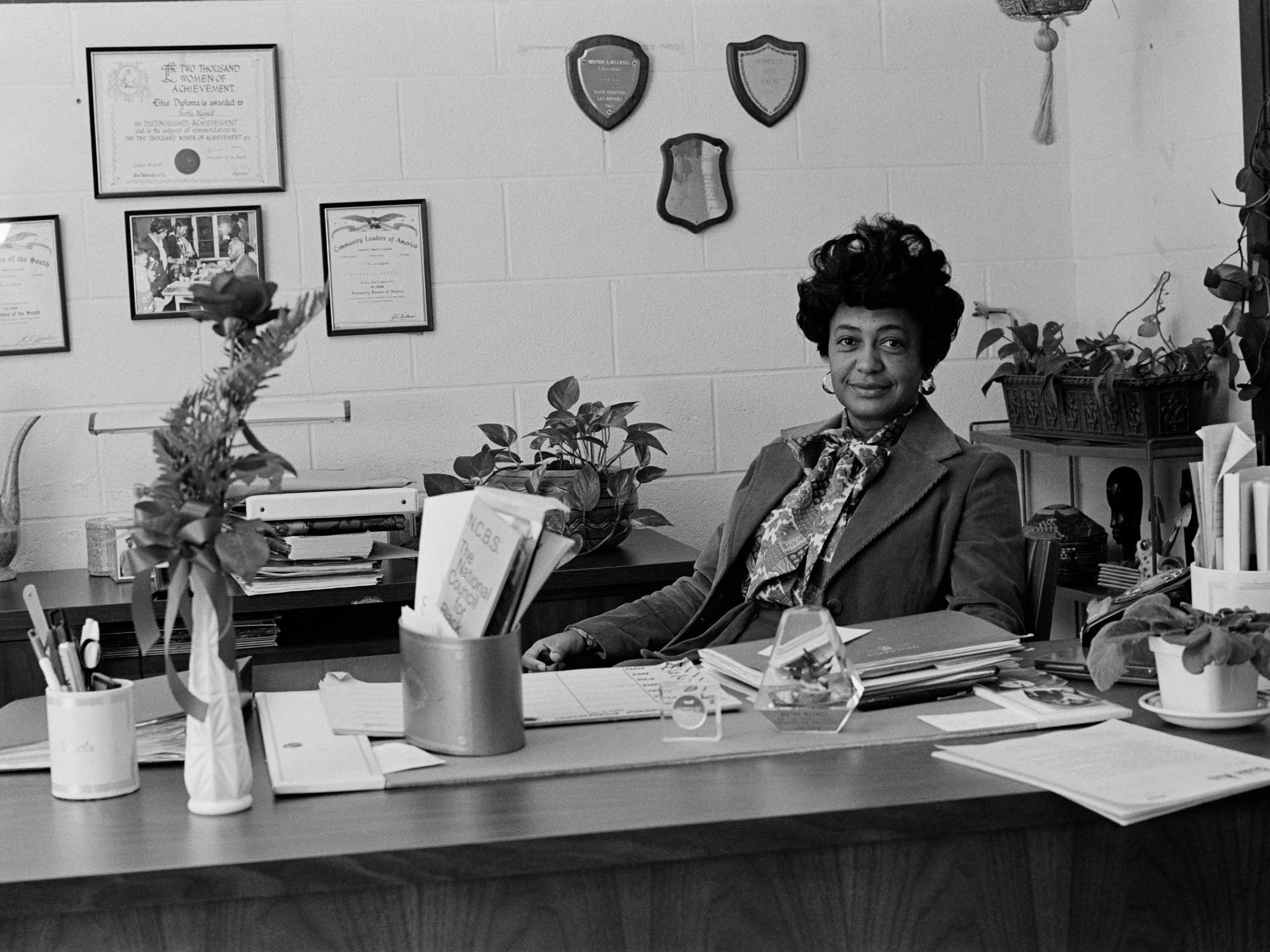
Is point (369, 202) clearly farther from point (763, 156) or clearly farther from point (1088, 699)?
point (1088, 699)

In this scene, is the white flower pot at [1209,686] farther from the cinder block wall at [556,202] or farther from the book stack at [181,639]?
the cinder block wall at [556,202]

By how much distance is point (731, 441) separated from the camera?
364 cm

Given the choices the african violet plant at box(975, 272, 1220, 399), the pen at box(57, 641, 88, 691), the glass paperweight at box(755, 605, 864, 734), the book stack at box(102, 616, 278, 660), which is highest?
the african violet plant at box(975, 272, 1220, 399)

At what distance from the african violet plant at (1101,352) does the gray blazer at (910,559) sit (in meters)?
0.83

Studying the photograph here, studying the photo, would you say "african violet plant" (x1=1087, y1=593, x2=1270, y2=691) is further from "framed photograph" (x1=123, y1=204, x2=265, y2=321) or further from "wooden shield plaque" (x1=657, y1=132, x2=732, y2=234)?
"framed photograph" (x1=123, y1=204, x2=265, y2=321)

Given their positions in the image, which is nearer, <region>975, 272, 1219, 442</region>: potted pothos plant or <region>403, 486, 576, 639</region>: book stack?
<region>403, 486, 576, 639</region>: book stack

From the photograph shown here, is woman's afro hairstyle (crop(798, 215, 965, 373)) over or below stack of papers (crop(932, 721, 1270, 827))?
over

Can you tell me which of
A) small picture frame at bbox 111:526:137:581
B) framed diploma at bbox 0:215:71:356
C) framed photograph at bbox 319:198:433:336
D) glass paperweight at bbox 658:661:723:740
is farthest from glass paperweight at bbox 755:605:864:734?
framed diploma at bbox 0:215:71:356

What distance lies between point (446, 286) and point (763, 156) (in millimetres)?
839

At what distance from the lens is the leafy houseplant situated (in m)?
1.36

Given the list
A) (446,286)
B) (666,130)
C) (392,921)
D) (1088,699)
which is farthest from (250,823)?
(666,130)

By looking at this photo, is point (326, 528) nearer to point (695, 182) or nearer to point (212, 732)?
point (695, 182)

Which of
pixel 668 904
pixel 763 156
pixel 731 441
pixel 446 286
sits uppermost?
pixel 763 156

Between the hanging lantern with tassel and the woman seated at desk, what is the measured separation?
106 centimetres
